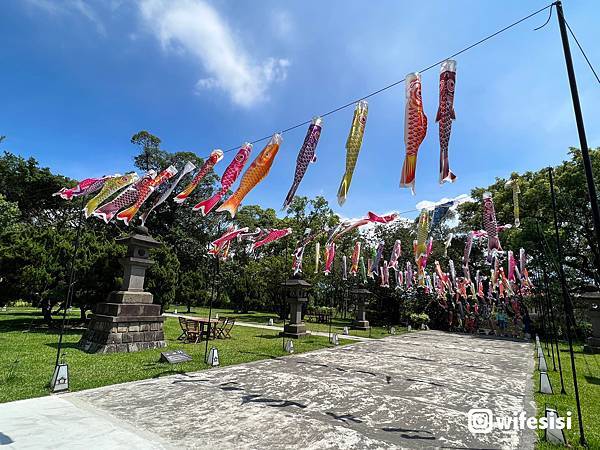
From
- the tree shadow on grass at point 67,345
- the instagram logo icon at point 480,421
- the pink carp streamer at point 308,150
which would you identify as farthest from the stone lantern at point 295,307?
the instagram logo icon at point 480,421

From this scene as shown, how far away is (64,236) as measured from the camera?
603 inches

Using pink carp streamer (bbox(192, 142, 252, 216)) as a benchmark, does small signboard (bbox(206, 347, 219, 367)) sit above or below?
below

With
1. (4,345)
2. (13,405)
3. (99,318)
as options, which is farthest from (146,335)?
(13,405)

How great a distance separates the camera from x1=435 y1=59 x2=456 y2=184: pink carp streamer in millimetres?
5730

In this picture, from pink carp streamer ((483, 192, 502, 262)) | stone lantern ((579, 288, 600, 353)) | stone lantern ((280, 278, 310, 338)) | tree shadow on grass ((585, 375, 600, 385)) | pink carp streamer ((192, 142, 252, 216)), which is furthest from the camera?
stone lantern ((280, 278, 310, 338))

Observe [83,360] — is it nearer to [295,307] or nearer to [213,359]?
[213,359]

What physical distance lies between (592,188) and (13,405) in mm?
9554

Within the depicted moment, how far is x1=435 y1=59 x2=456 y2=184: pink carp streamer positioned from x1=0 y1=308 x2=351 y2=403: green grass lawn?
322 inches

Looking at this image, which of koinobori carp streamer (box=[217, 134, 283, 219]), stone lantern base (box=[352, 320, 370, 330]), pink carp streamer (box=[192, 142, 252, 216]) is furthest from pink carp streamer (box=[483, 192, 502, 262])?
stone lantern base (box=[352, 320, 370, 330])

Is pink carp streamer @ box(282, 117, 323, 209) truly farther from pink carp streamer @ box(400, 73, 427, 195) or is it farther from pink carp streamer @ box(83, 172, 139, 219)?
pink carp streamer @ box(83, 172, 139, 219)

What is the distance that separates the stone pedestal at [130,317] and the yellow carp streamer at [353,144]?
8.52 m

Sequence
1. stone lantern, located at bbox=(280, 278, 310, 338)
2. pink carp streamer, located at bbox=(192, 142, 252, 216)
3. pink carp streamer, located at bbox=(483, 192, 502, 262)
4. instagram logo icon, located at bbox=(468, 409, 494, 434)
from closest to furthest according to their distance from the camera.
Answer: instagram logo icon, located at bbox=(468, 409, 494, 434)
pink carp streamer, located at bbox=(192, 142, 252, 216)
pink carp streamer, located at bbox=(483, 192, 502, 262)
stone lantern, located at bbox=(280, 278, 310, 338)

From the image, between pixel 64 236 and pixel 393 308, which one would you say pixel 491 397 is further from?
pixel 393 308

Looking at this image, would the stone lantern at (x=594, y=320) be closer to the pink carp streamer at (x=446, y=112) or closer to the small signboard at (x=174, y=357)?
the pink carp streamer at (x=446, y=112)
